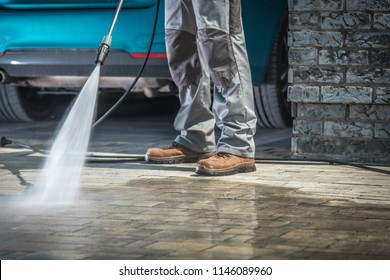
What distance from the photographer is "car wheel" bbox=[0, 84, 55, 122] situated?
873cm

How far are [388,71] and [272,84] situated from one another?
151cm

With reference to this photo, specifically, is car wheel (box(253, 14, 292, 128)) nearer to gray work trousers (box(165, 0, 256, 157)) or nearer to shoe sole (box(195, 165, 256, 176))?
gray work trousers (box(165, 0, 256, 157))

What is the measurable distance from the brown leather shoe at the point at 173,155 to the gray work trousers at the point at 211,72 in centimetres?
4

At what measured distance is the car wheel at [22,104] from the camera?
873 cm

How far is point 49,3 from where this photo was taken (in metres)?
7.45

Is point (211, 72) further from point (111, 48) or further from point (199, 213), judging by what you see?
point (199, 213)

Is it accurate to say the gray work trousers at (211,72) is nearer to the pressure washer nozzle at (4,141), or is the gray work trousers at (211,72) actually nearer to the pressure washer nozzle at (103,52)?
the pressure washer nozzle at (103,52)

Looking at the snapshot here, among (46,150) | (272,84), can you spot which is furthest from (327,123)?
(46,150)

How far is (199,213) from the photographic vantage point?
4871 millimetres

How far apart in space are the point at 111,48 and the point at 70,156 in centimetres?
100

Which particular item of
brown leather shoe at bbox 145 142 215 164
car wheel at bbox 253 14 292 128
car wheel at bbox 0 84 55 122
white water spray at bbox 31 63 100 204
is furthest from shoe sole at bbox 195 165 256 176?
car wheel at bbox 0 84 55 122

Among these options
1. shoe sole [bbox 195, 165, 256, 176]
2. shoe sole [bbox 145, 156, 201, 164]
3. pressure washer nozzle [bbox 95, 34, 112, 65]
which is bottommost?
shoe sole [bbox 145, 156, 201, 164]

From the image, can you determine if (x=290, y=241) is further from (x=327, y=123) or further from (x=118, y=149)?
(x=118, y=149)

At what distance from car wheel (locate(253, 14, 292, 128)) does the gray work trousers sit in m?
1.34
